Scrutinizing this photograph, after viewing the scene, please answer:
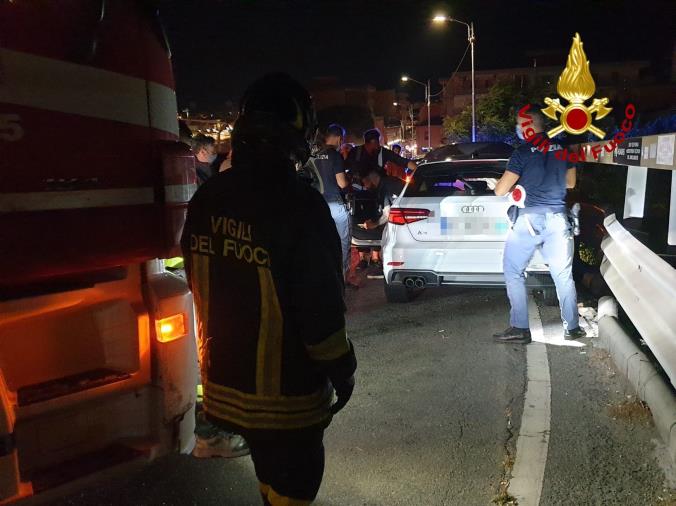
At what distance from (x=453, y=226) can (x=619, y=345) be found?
6.83 ft

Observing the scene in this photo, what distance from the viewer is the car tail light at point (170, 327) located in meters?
2.71

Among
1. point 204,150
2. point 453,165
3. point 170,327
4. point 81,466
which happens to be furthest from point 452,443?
point 204,150

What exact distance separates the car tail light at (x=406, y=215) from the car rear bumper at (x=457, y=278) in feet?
1.64

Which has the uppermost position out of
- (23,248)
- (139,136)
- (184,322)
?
(139,136)

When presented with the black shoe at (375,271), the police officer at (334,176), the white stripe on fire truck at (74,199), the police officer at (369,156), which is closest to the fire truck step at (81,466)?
the white stripe on fire truck at (74,199)

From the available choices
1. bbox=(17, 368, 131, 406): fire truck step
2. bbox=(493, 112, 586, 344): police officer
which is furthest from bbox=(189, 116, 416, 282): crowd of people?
bbox=(17, 368, 131, 406): fire truck step

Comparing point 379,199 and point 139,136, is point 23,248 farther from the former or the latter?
point 379,199

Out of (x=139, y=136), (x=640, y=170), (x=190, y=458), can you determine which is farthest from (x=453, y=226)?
(x=139, y=136)

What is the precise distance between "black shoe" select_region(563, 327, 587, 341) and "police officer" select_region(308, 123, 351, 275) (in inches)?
86.0

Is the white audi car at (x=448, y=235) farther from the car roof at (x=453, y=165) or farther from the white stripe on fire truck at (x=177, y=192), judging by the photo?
the white stripe on fire truck at (x=177, y=192)

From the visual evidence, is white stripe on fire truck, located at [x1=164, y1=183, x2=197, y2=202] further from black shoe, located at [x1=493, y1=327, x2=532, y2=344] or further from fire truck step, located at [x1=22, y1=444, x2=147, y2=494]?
black shoe, located at [x1=493, y1=327, x2=532, y2=344]

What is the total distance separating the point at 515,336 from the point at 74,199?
13.0 feet

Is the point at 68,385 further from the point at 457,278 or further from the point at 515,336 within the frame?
the point at 457,278

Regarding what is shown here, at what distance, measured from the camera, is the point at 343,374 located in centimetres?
192
